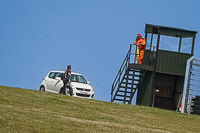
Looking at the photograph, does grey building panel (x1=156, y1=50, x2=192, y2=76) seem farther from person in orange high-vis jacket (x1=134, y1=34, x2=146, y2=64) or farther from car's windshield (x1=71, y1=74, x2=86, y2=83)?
car's windshield (x1=71, y1=74, x2=86, y2=83)

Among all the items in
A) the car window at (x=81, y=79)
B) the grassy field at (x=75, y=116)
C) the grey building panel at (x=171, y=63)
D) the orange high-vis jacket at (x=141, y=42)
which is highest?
the orange high-vis jacket at (x=141, y=42)

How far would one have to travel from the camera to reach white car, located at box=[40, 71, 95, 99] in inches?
821

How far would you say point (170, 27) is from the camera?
2602 centimetres

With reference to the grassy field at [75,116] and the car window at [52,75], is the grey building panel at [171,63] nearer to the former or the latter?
the grassy field at [75,116]

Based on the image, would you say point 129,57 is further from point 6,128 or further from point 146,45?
point 6,128

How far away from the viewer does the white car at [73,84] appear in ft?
68.4

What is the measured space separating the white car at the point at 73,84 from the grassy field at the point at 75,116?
1.70m

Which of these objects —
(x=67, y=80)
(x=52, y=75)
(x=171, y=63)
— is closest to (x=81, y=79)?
(x=52, y=75)

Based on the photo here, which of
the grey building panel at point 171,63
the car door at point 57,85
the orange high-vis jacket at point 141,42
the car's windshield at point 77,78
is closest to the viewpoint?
the car door at point 57,85

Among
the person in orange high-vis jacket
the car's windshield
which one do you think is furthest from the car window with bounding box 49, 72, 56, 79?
the person in orange high-vis jacket

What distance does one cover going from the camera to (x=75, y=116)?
14094 mm

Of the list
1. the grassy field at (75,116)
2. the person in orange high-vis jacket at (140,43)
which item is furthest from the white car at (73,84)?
the person in orange high-vis jacket at (140,43)

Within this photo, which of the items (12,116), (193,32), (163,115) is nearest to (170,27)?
(193,32)

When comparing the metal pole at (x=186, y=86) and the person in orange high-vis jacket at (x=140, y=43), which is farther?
the person in orange high-vis jacket at (x=140, y=43)
